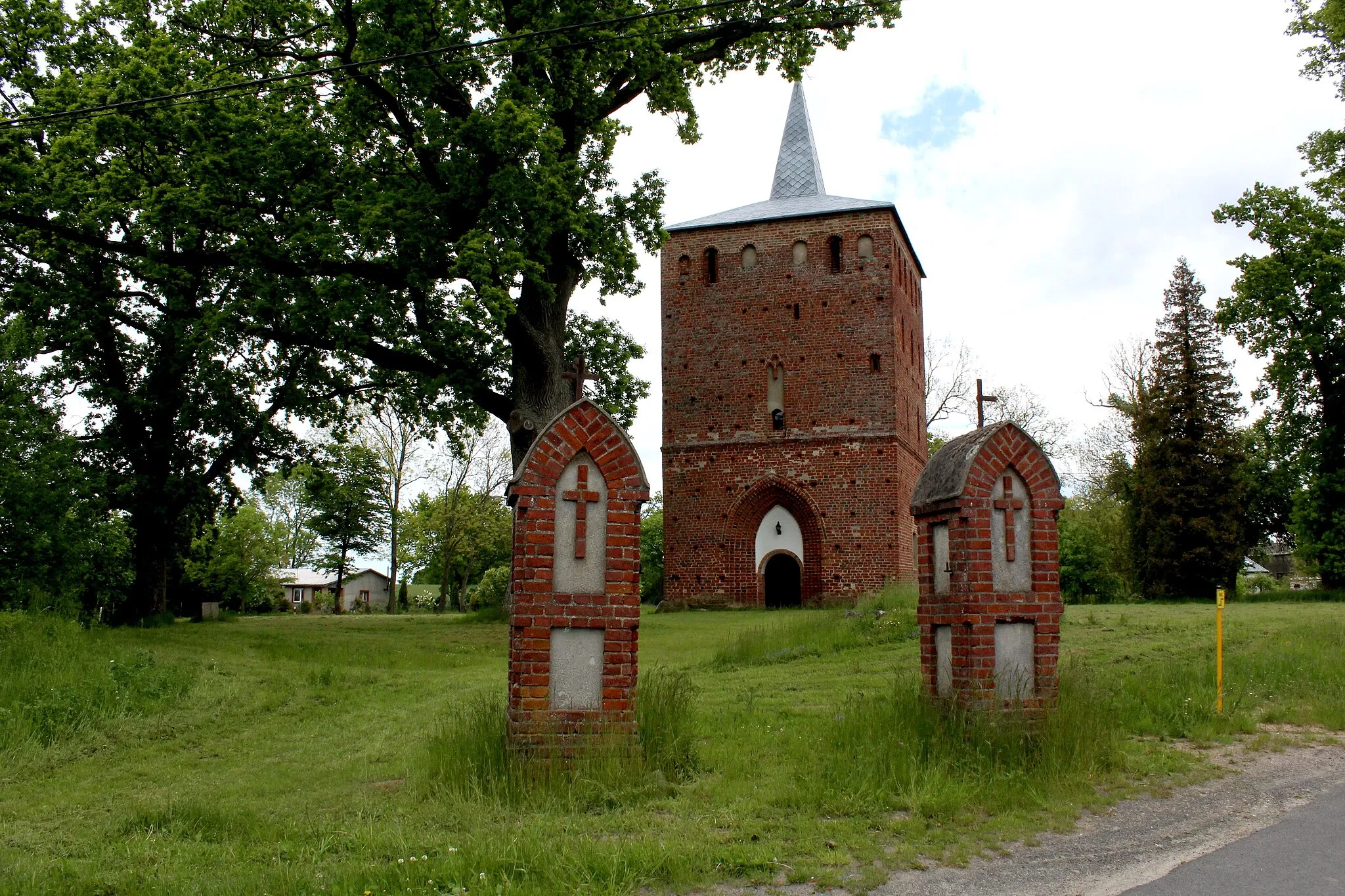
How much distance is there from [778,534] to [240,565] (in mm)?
33029

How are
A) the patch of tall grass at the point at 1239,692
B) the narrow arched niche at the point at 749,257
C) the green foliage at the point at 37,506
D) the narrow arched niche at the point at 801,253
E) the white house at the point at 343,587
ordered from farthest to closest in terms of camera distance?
the white house at the point at 343,587 → the narrow arched niche at the point at 749,257 → the narrow arched niche at the point at 801,253 → the green foliage at the point at 37,506 → the patch of tall grass at the point at 1239,692

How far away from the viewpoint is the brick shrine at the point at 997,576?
6883mm

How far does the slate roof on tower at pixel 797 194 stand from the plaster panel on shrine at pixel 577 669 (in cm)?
2495

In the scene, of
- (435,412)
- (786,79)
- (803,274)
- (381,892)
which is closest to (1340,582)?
(803,274)

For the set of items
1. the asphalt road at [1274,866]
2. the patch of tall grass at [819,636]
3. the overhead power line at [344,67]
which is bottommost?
the asphalt road at [1274,866]

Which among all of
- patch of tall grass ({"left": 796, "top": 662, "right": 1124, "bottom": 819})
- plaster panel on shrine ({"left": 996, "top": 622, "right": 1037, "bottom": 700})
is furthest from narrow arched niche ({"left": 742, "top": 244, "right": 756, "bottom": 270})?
plaster panel on shrine ({"left": 996, "top": 622, "right": 1037, "bottom": 700})

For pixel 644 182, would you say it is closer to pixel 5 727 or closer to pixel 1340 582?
pixel 5 727

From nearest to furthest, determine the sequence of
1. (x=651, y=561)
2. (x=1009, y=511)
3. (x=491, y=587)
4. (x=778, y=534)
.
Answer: (x=1009, y=511)
(x=778, y=534)
(x=491, y=587)
(x=651, y=561)

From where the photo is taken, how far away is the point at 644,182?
2002 centimetres

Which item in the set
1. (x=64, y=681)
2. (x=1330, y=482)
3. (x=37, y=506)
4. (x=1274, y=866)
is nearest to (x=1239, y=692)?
(x=1274, y=866)

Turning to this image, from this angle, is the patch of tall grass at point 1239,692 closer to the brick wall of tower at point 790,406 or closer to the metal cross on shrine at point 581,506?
the metal cross on shrine at point 581,506

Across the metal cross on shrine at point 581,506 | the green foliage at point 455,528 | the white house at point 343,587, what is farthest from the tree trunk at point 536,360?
the white house at point 343,587

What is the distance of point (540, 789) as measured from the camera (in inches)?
236

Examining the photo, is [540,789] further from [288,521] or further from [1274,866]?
[288,521]
